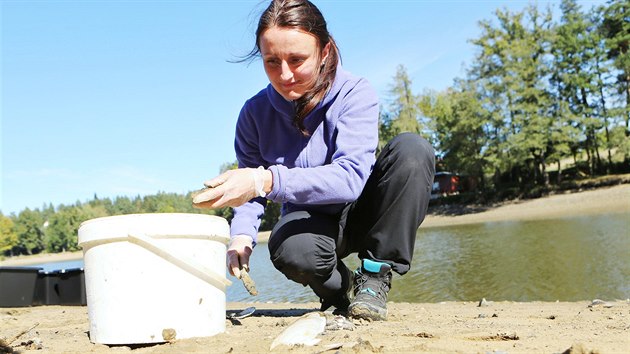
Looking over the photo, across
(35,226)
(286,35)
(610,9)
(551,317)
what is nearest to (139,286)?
(286,35)

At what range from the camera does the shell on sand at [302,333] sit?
1688 mm

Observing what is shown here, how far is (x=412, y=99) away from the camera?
33.4 m

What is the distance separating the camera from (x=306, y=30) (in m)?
2.21

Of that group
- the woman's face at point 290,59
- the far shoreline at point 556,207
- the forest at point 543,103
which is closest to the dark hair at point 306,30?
the woman's face at point 290,59

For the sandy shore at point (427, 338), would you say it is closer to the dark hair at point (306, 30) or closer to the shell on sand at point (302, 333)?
the shell on sand at point (302, 333)

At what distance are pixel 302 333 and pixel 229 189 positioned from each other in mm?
571

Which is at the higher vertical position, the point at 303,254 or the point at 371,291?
the point at 303,254

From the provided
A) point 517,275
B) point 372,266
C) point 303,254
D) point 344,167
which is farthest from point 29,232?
point 344,167

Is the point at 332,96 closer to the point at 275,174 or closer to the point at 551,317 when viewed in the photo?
the point at 275,174

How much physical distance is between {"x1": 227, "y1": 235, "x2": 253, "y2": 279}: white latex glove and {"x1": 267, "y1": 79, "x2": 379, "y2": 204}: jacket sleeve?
0.46m

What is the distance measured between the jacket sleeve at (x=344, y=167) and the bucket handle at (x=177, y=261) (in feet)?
1.24

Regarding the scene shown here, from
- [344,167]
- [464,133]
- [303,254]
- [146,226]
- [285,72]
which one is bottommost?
[303,254]

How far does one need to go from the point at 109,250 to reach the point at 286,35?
1.14 meters

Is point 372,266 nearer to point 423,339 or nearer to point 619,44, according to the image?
point 423,339
